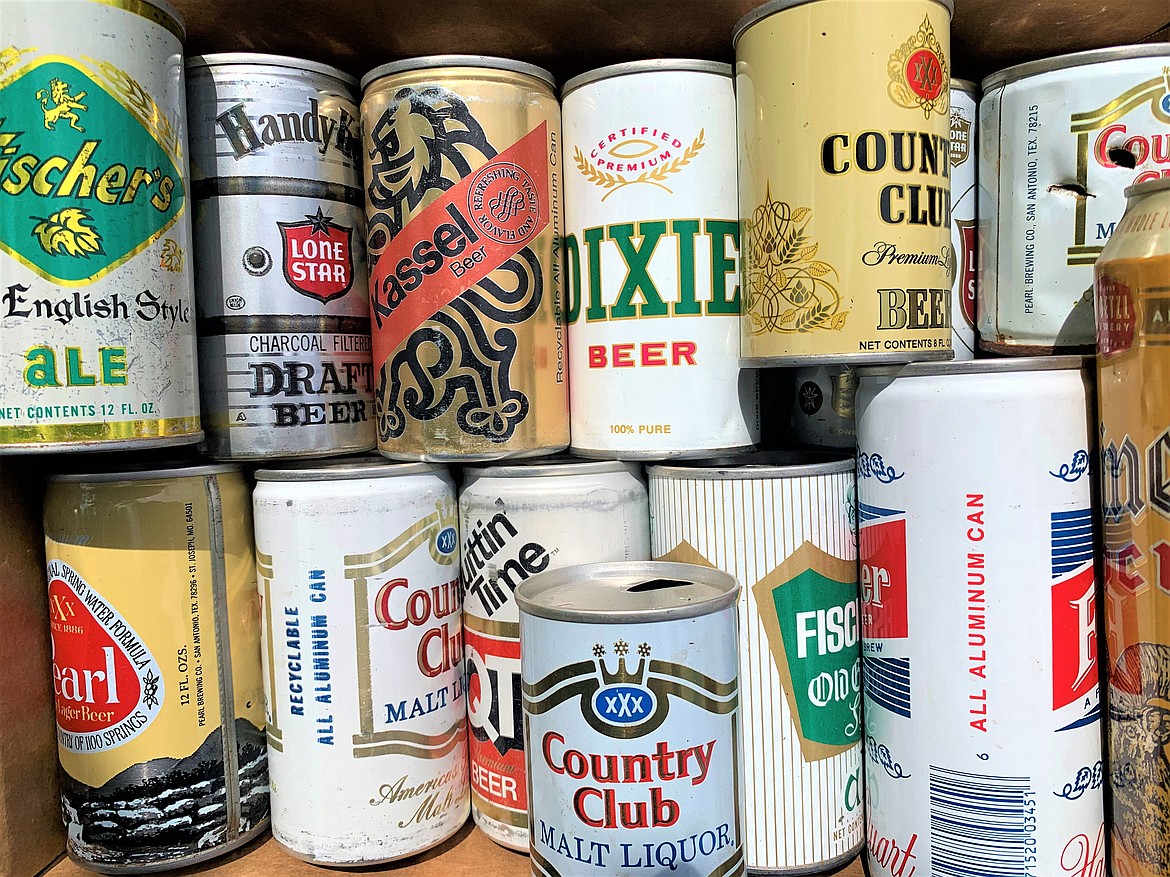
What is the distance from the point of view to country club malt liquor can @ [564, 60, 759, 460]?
38.7 inches

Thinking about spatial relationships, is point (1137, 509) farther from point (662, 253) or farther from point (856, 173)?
point (662, 253)

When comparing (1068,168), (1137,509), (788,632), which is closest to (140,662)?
(788,632)

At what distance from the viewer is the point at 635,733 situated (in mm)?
760

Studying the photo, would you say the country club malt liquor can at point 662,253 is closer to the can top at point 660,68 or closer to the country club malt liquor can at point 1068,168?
the can top at point 660,68

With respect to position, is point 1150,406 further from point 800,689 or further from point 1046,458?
point 800,689

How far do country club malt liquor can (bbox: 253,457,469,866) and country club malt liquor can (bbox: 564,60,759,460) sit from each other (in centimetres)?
27

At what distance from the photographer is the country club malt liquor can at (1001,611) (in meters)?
0.86

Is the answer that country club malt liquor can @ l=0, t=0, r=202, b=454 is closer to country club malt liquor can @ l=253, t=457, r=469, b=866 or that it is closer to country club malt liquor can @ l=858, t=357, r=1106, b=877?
country club malt liquor can @ l=253, t=457, r=469, b=866

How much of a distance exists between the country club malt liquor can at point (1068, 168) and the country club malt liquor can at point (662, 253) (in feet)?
1.01

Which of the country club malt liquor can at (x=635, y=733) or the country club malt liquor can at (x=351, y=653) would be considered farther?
the country club malt liquor can at (x=351, y=653)

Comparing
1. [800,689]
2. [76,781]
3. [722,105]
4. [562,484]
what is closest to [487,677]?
[562,484]

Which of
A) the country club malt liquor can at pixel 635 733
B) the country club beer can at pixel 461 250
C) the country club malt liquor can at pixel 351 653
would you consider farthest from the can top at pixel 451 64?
the country club malt liquor can at pixel 635 733

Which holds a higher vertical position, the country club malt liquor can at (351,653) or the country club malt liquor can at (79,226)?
the country club malt liquor can at (79,226)

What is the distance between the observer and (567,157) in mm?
1047
